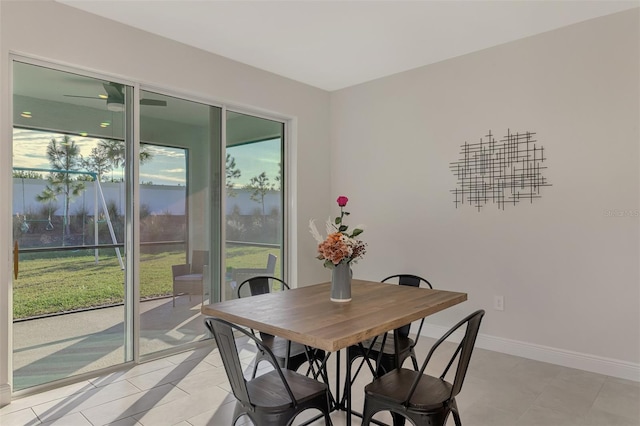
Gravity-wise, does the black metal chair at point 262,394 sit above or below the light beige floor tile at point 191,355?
above

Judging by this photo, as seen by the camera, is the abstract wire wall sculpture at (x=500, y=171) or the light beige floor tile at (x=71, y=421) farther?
the abstract wire wall sculpture at (x=500, y=171)

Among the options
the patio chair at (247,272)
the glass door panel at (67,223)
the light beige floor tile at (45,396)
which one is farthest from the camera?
the patio chair at (247,272)

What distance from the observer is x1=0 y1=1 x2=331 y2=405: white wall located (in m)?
2.77

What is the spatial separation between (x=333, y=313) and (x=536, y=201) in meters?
2.45

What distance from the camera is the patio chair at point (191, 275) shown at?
12.6ft

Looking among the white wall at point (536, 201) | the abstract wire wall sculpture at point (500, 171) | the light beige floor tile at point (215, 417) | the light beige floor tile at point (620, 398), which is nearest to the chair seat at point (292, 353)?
the light beige floor tile at point (215, 417)

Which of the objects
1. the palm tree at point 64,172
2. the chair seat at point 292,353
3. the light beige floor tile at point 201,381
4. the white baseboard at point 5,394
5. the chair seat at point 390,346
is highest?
the palm tree at point 64,172

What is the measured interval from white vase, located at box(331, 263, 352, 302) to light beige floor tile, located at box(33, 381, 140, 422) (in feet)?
5.58

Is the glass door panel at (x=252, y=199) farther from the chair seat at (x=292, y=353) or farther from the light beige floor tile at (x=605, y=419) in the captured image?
the light beige floor tile at (x=605, y=419)

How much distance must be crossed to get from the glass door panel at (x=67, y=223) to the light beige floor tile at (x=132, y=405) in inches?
24.8

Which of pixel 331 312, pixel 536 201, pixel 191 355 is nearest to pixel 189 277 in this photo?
pixel 191 355

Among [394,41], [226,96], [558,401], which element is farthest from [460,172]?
[226,96]

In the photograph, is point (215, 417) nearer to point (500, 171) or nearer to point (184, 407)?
point (184, 407)

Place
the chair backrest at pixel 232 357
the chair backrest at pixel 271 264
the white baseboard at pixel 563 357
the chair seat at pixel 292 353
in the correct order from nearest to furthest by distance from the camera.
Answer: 1. the chair backrest at pixel 232 357
2. the chair seat at pixel 292 353
3. the white baseboard at pixel 563 357
4. the chair backrest at pixel 271 264
